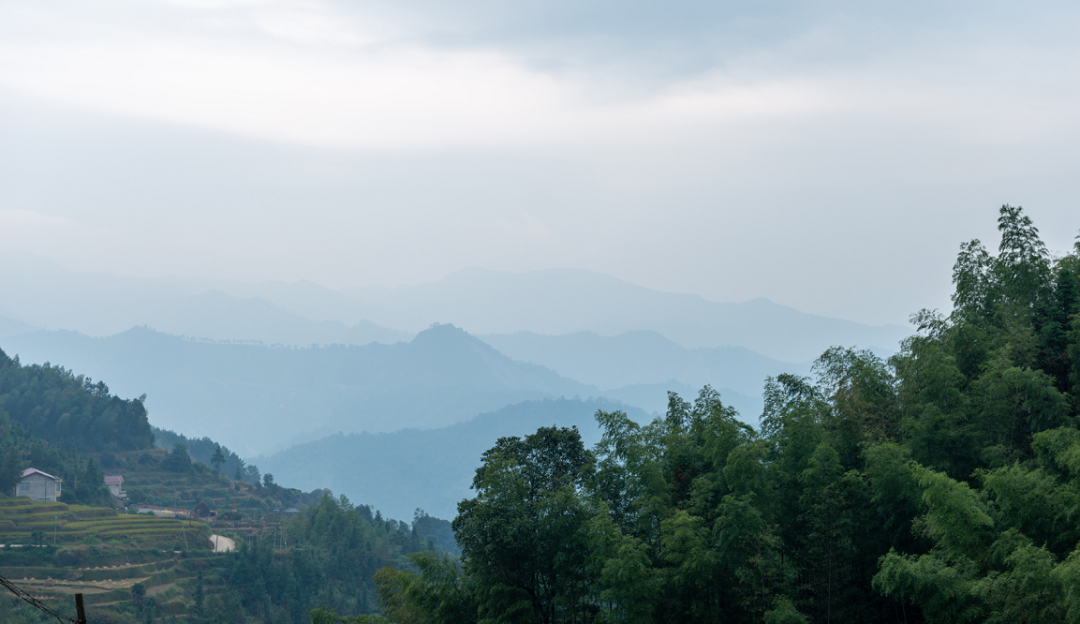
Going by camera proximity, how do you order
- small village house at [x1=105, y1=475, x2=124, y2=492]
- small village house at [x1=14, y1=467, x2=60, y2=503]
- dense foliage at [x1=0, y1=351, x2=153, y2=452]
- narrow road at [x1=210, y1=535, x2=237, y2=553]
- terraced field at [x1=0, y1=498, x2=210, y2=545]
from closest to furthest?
terraced field at [x1=0, y1=498, x2=210, y2=545] → narrow road at [x1=210, y1=535, x2=237, y2=553] → small village house at [x1=14, y1=467, x2=60, y2=503] → small village house at [x1=105, y1=475, x2=124, y2=492] → dense foliage at [x1=0, y1=351, x2=153, y2=452]

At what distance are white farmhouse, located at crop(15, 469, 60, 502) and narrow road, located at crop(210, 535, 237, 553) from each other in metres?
13.9

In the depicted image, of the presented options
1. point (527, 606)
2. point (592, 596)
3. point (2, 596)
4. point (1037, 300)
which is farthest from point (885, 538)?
point (2, 596)

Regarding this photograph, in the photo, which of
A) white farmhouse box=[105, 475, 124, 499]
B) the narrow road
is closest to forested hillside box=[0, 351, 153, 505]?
white farmhouse box=[105, 475, 124, 499]

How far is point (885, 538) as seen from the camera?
1423cm

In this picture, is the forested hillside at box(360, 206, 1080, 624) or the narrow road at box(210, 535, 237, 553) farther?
the narrow road at box(210, 535, 237, 553)

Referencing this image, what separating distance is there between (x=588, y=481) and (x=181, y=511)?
7124cm

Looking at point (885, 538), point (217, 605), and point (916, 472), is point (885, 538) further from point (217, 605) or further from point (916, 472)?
point (217, 605)

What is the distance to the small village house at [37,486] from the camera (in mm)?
66125

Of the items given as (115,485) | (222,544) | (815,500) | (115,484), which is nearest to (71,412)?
(115,484)

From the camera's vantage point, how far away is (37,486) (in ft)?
219

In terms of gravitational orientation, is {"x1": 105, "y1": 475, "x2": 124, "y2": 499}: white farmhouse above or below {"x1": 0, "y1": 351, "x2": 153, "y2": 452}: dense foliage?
below

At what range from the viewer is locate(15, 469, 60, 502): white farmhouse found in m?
66.1

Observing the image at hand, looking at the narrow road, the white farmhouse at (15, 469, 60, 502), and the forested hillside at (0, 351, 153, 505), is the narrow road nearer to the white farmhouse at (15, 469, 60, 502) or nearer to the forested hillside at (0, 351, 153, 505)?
the white farmhouse at (15, 469, 60, 502)

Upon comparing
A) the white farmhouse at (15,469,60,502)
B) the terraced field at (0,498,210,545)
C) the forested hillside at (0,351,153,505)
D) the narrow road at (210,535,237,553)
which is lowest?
the narrow road at (210,535,237,553)
